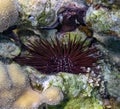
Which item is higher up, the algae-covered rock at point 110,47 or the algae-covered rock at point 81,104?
the algae-covered rock at point 110,47

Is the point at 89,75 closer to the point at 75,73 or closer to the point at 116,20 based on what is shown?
the point at 75,73

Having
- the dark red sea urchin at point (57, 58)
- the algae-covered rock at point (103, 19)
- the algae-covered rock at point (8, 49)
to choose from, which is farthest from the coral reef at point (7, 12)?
the algae-covered rock at point (103, 19)

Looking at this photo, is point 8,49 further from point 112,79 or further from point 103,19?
point 112,79

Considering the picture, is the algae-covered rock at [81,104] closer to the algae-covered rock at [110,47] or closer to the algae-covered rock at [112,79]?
the algae-covered rock at [112,79]

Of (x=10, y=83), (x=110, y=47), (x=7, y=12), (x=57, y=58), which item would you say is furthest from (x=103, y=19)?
(x=10, y=83)

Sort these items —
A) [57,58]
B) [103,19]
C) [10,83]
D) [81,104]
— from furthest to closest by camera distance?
[81,104], [57,58], [103,19], [10,83]

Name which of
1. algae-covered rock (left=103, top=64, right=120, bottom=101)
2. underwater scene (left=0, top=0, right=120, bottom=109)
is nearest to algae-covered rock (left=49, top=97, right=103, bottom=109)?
underwater scene (left=0, top=0, right=120, bottom=109)
